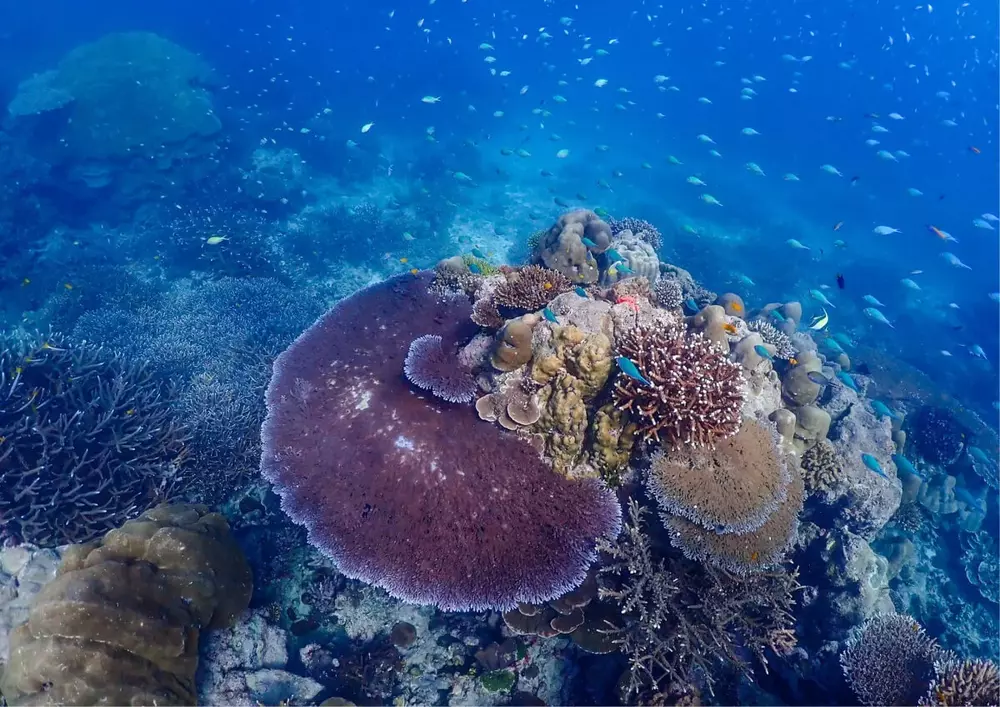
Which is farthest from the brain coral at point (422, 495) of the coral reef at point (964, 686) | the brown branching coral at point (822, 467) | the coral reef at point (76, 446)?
the brown branching coral at point (822, 467)

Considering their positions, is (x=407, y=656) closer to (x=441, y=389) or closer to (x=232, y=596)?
(x=232, y=596)

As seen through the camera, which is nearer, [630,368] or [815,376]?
[630,368]

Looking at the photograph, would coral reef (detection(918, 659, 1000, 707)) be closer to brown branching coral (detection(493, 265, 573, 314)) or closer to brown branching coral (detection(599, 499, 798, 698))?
brown branching coral (detection(599, 499, 798, 698))

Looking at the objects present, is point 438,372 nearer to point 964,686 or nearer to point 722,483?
point 722,483

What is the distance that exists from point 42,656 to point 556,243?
8.07 m

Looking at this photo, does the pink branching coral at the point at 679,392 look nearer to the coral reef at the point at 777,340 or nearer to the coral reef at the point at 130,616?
the coral reef at the point at 777,340

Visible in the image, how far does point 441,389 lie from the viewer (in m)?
5.28

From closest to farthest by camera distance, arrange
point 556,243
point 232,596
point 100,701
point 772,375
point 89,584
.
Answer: point 100,701, point 89,584, point 232,596, point 772,375, point 556,243

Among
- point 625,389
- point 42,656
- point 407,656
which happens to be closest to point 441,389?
point 625,389

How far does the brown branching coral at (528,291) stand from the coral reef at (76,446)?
5087 mm

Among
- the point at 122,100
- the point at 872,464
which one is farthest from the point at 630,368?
the point at 122,100

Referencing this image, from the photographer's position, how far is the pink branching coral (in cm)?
436

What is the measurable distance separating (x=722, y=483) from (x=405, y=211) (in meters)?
20.8

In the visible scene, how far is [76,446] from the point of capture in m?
6.56
